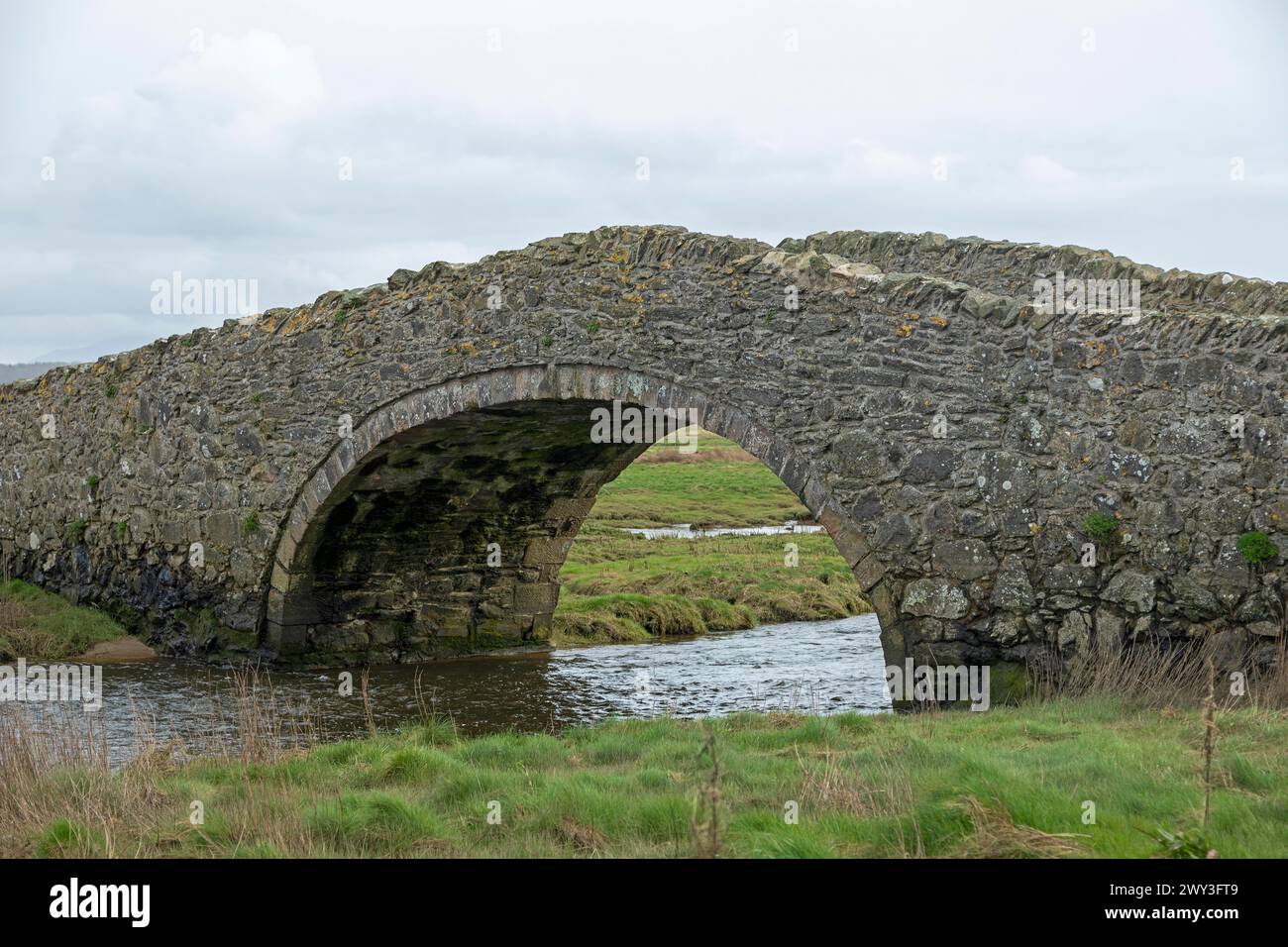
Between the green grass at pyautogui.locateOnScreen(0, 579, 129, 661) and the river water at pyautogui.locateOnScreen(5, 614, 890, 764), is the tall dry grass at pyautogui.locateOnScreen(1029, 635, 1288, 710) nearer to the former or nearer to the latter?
the river water at pyautogui.locateOnScreen(5, 614, 890, 764)

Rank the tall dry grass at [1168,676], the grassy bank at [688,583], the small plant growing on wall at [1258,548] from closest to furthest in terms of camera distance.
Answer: the tall dry grass at [1168,676], the small plant growing on wall at [1258,548], the grassy bank at [688,583]

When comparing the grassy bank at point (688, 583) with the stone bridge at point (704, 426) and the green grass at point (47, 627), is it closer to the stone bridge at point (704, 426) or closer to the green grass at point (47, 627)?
the stone bridge at point (704, 426)

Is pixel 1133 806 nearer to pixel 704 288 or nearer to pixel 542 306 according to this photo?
pixel 704 288

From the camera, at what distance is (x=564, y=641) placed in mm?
16578

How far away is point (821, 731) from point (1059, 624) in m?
2.35

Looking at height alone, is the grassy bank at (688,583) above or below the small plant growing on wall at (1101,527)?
below

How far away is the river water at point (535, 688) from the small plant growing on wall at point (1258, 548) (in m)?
3.11

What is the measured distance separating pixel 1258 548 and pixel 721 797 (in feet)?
15.1

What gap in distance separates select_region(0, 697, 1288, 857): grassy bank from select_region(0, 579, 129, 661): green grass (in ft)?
27.1

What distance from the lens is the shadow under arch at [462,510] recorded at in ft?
35.8

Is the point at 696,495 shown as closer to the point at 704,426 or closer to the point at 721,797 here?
the point at 704,426

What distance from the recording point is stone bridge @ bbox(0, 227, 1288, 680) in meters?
8.71

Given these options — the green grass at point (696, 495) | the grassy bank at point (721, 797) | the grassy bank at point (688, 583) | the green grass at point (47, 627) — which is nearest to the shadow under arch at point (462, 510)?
the grassy bank at point (688, 583)

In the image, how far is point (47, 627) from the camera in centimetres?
1511
